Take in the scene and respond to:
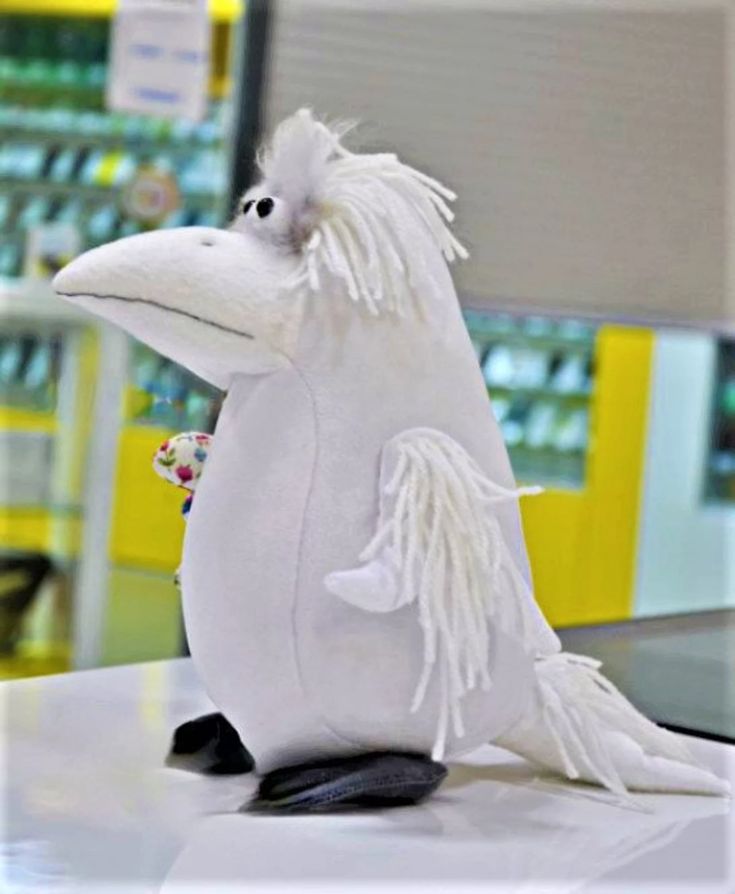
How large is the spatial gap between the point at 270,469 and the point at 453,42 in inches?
62.7

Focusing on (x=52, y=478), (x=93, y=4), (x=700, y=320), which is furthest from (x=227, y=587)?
(x=93, y=4)

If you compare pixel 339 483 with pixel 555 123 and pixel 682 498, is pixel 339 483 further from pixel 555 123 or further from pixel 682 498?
pixel 682 498

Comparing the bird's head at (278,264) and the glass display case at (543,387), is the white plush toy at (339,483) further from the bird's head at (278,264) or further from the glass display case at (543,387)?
the glass display case at (543,387)

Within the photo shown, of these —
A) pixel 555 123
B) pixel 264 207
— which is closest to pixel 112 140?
pixel 555 123

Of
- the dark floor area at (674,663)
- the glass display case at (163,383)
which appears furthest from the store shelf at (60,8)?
the dark floor area at (674,663)

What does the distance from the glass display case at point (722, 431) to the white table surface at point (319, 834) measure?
7.73 ft

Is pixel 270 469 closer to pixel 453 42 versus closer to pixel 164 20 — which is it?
pixel 453 42

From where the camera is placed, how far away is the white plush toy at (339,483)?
0.73 metres

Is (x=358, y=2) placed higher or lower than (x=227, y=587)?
higher

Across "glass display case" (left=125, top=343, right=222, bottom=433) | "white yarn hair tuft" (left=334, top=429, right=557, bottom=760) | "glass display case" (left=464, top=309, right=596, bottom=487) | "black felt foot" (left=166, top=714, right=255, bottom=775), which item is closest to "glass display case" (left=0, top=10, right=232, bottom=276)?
"glass display case" (left=125, top=343, right=222, bottom=433)

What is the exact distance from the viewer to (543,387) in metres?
3.34

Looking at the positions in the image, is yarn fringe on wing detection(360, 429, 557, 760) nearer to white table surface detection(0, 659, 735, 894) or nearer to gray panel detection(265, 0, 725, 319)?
white table surface detection(0, 659, 735, 894)

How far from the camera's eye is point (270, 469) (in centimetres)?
75

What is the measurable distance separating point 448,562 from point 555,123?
154 cm
